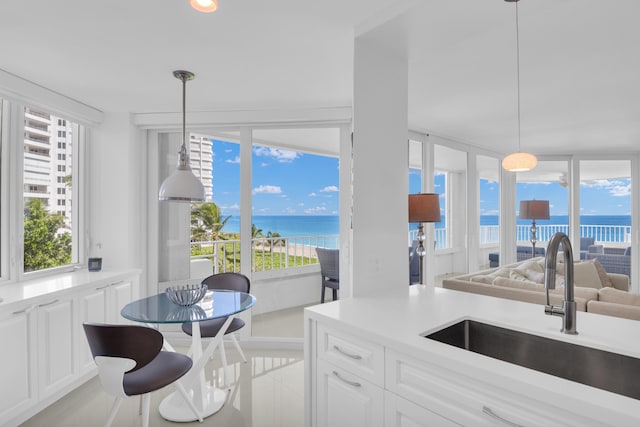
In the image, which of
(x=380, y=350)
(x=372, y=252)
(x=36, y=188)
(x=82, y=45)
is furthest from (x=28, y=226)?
(x=380, y=350)

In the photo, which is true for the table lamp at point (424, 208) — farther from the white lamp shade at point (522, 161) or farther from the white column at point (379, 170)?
the white lamp shade at point (522, 161)

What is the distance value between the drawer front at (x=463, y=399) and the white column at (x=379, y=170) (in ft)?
2.52

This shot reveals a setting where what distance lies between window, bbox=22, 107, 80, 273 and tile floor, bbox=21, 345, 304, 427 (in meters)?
1.18

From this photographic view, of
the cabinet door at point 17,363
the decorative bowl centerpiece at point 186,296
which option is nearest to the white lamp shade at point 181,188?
the decorative bowl centerpiece at point 186,296

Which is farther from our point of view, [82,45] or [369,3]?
[82,45]

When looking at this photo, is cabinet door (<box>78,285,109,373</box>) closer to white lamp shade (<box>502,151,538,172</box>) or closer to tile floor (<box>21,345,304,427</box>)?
tile floor (<box>21,345,304,427</box>)

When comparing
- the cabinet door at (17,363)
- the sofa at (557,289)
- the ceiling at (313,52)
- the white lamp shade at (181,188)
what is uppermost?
the ceiling at (313,52)

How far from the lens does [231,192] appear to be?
3795 mm

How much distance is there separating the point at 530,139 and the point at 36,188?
6.25m

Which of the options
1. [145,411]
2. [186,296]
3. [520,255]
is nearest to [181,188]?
[186,296]

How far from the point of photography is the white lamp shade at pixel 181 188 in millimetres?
2439

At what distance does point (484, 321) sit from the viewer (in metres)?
1.52

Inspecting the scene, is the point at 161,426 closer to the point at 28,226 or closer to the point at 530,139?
the point at 28,226

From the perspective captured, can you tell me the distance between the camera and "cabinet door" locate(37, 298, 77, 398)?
2490 millimetres
